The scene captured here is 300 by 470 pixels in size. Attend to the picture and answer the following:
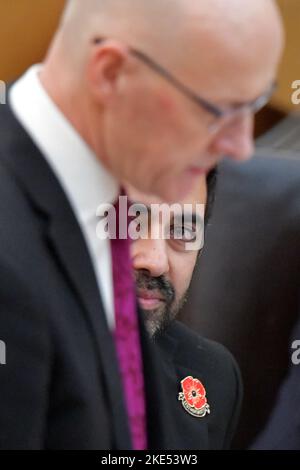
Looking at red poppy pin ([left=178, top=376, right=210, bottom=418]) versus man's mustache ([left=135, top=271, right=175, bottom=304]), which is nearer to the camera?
red poppy pin ([left=178, top=376, right=210, bottom=418])

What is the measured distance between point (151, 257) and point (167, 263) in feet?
0.12

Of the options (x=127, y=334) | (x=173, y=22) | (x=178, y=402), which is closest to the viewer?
(x=173, y=22)

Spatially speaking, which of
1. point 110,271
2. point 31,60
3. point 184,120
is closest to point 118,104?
point 184,120

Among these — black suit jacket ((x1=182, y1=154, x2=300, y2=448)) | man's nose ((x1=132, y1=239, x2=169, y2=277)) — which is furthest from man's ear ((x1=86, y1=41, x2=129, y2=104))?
black suit jacket ((x1=182, y1=154, x2=300, y2=448))

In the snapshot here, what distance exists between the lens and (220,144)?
1.95ft

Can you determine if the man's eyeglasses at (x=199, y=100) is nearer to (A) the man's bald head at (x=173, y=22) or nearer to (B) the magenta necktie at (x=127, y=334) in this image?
(A) the man's bald head at (x=173, y=22)

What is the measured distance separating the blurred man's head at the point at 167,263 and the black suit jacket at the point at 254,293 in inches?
16.4

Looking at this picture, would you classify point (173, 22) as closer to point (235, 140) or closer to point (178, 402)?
point (235, 140)

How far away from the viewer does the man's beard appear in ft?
3.43

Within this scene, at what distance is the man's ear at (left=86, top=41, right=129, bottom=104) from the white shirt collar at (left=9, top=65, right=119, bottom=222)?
4 cm

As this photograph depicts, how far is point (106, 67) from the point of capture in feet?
1.84

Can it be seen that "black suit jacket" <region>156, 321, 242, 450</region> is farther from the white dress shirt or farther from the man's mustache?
the white dress shirt

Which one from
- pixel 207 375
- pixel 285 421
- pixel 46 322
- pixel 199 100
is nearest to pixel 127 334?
pixel 46 322

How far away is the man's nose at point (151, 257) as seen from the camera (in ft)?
3.42
